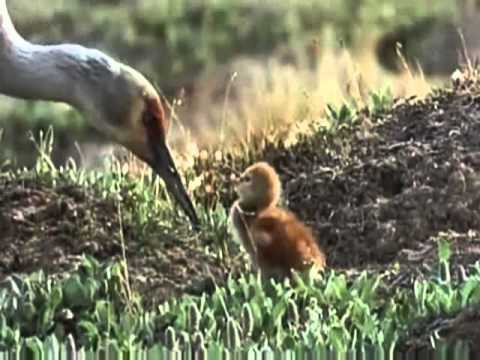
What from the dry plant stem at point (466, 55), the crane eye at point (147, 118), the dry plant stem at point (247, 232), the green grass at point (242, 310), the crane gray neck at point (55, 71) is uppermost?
the dry plant stem at point (466, 55)

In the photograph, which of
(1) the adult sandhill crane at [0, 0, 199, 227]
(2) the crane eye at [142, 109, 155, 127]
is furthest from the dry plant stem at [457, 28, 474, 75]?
(2) the crane eye at [142, 109, 155, 127]

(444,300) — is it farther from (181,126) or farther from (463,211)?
(181,126)

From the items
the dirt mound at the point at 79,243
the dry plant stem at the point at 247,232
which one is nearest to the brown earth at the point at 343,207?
the dirt mound at the point at 79,243

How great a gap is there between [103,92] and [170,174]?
0.33m

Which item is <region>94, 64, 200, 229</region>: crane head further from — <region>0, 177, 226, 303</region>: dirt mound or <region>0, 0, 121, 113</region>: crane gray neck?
<region>0, 177, 226, 303</region>: dirt mound

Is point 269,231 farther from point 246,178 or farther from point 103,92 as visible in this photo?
point 103,92

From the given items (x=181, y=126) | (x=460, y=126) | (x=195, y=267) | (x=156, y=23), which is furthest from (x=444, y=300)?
(x=156, y=23)

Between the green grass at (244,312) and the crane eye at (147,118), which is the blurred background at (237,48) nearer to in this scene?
the crane eye at (147,118)

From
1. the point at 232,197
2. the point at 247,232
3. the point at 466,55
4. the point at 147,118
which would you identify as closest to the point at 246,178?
the point at 247,232

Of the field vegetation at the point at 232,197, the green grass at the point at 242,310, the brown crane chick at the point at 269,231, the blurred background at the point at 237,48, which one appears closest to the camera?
the green grass at the point at 242,310

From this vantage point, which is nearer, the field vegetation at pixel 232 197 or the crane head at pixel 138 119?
the field vegetation at pixel 232 197

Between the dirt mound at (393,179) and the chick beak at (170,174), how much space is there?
472mm

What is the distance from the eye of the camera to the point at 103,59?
6086 millimetres

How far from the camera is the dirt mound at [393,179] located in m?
6.23
